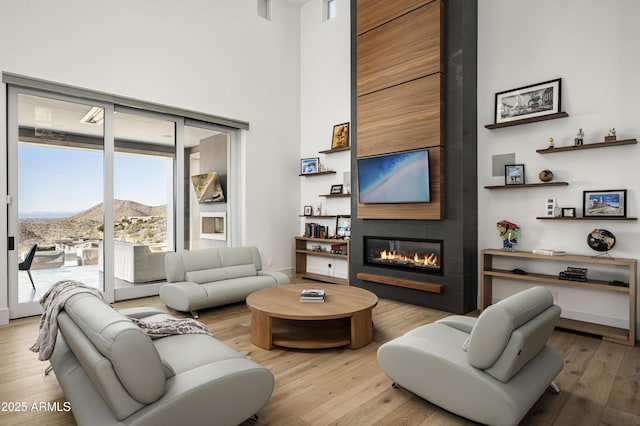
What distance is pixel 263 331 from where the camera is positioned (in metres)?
3.22

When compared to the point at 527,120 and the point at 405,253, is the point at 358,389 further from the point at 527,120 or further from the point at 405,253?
the point at 527,120

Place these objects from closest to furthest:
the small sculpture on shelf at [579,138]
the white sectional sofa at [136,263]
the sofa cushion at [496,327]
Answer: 1. the sofa cushion at [496,327]
2. the small sculpture on shelf at [579,138]
3. the white sectional sofa at [136,263]

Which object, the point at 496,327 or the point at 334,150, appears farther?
the point at 334,150

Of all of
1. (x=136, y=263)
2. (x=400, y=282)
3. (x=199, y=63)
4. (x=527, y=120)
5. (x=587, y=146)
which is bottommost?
(x=400, y=282)

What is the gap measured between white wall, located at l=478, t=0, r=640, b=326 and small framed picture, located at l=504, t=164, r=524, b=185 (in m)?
0.09

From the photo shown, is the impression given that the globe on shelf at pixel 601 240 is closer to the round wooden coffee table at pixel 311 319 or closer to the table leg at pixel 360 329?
the round wooden coffee table at pixel 311 319

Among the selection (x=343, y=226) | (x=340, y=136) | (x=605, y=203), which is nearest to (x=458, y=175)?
(x=605, y=203)

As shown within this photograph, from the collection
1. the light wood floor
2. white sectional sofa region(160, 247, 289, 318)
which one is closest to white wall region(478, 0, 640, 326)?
the light wood floor

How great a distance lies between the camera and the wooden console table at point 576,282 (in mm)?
3242

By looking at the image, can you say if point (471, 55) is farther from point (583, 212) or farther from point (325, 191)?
point (325, 191)

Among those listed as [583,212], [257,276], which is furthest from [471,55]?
[257,276]

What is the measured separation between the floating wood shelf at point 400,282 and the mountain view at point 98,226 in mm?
3016

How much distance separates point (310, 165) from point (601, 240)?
4377 mm

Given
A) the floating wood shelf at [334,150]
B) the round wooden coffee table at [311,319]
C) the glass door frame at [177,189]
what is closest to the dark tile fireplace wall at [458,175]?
the round wooden coffee table at [311,319]
